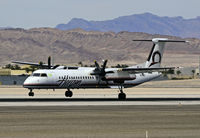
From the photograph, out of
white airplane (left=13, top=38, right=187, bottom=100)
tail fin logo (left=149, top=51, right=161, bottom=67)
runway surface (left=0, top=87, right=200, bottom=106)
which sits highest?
tail fin logo (left=149, top=51, right=161, bottom=67)

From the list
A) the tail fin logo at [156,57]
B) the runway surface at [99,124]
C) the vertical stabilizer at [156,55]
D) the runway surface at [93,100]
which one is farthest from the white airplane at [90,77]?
the runway surface at [99,124]

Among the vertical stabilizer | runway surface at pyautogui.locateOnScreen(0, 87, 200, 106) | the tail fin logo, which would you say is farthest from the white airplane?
the tail fin logo

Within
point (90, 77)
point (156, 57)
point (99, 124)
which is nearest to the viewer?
point (99, 124)

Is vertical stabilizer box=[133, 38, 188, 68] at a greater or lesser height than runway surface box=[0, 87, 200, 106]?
greater

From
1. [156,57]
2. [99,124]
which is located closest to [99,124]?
[99,124]

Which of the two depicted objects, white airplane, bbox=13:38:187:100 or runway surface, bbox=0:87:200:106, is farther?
white airplane, bbox=13:38:187:100

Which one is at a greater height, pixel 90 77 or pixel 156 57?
pixel 156 57

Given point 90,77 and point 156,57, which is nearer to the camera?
point 90,77

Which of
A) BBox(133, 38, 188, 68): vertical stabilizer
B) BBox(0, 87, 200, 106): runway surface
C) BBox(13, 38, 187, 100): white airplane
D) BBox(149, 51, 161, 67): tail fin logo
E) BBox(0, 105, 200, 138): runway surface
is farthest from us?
BBox(149, 51, 161, 67): tail fin logo

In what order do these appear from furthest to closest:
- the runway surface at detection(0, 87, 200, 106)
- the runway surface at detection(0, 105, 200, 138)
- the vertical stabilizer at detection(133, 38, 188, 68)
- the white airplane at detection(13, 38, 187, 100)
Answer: the vertical stabilizer at detection(133, 38, 188, 68), the white airplane at detection(13, 38, 187, 100), the runway surface at detection(0, 87, 200, 106), the runway surface at detection(0, 105, 200, 138)

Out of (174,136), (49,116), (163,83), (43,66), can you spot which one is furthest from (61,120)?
(163,83)

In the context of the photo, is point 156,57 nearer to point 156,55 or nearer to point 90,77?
point 156,55

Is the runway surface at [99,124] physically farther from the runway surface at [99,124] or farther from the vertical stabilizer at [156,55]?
the vertical stabilizer at [156,55]

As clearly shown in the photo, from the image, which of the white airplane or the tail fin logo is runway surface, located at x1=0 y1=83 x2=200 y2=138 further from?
the tail fin logo
